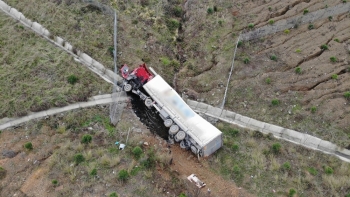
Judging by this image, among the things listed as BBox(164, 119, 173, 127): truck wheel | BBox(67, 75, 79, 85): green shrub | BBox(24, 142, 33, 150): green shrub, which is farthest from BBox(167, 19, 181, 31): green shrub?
BBox(24, 142, 33, 150): green shrub

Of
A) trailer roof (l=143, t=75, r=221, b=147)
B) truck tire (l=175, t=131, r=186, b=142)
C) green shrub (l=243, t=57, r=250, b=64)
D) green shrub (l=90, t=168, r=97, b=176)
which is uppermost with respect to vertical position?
green shrub (l=243, t=57, r=250, b=64)

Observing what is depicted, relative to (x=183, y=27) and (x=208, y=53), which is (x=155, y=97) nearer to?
(x=208, y=53)

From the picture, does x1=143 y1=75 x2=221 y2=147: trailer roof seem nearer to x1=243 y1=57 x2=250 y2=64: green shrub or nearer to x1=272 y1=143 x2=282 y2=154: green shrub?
x1=272 y1=143 x2=282 y2=154: green shrub

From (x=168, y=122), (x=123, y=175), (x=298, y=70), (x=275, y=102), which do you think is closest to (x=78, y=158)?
(x=123, y=175)

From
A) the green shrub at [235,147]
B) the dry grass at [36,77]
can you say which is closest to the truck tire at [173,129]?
the green shrub at [235,147]

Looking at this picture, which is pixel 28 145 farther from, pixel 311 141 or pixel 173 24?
pixel 311 141

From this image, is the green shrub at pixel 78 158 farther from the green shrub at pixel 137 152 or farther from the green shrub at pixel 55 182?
the green shrub at pixel 137 152

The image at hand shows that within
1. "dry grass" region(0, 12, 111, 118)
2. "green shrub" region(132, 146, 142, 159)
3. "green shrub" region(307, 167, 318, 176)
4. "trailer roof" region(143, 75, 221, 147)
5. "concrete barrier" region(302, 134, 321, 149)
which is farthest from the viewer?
"dry grass" region(0, 12, 111, 118)
